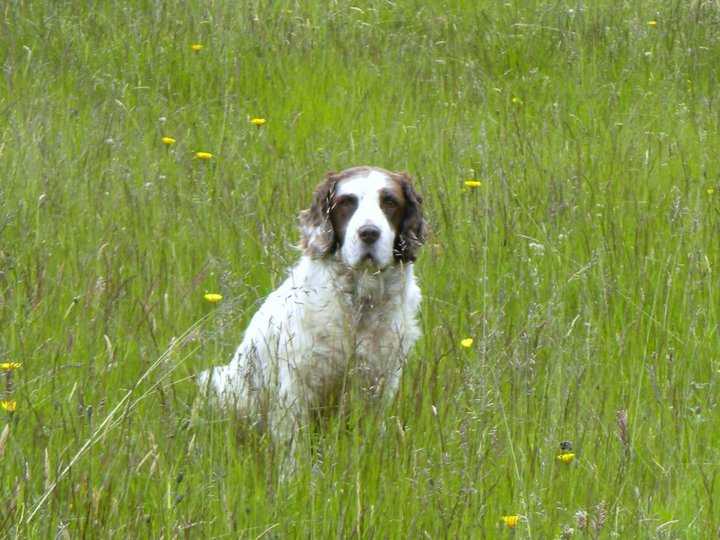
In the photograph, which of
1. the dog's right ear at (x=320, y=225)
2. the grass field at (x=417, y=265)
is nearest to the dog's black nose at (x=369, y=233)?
the dog's right ear at (x=320, y=225)

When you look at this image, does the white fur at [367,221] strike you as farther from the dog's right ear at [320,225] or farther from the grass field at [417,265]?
the grass field at [417,265]

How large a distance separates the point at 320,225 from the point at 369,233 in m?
0.29

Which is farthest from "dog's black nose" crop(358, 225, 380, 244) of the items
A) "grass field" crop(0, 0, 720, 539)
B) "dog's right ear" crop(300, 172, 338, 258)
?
"grass field" crop(0, 0, 720, 539)

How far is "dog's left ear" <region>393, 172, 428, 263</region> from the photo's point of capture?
14.6 feet

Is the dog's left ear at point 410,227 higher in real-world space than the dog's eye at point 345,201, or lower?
lower

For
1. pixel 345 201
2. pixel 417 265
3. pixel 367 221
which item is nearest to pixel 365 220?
pixel 367 221

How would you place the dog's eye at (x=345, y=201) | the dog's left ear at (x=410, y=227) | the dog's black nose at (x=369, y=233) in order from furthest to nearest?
the dog's left ear at (x=410, y=227)
the dog's eye at (x=345, y=201)
the dog's black nose at (x=369, y=233)

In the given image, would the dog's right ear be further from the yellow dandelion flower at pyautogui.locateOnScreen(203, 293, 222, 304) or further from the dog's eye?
the yellow dandelion flower at pyautogui.locateOnScreen(203, 293, 222, 304)

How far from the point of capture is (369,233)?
418cm

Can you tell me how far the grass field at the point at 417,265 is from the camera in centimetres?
312

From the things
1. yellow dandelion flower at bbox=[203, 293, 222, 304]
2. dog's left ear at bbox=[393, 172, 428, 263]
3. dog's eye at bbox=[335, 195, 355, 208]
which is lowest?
yellow dandelion flower at bbox=[203, 293, 222, 304]

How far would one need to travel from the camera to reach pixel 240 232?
5.26 metres

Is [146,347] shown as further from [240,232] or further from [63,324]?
[240,232]

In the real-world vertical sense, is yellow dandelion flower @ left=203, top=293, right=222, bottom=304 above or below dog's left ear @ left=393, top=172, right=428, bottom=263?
below
